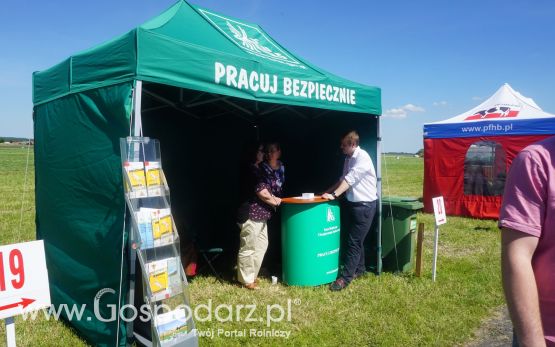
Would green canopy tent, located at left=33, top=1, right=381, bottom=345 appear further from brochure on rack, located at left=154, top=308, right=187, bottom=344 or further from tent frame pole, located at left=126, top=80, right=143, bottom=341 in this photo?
brochure on rack, located at left=154, top=308, right=187, bottom=344

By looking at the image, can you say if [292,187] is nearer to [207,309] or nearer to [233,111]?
[233,111]

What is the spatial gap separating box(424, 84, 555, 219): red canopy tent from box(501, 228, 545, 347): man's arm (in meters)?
8.81

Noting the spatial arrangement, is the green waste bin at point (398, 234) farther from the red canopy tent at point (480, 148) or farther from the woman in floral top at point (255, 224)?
the red canopy tent at point (480, 148)

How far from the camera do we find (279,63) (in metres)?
4.27

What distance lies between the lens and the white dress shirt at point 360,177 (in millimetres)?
4789

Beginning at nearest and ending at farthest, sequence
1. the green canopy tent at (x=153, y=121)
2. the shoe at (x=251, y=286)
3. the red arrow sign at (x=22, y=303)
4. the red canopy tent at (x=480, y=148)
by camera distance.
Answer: the red arrow sign at (x=22, y=303) < the green canopy tent at (x=153, y=121) < the shoe at (x=251, y=286) < the red canopy tent at (x=480, y=148)

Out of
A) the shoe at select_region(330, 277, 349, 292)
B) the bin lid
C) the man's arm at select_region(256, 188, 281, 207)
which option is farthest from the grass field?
the man's arm at select_region(256, 188, 281, 207)

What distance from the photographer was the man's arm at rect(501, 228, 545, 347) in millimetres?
1263

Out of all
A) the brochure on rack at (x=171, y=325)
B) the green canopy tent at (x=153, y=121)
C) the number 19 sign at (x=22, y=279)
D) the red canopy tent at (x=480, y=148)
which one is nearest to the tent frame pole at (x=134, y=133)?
the green canopy tent at (x=153, y=121)

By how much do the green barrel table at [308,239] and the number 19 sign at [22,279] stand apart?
8.45 ft

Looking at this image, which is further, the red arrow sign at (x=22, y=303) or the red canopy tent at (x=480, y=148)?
the red canopy tent at (x=480, y=148)

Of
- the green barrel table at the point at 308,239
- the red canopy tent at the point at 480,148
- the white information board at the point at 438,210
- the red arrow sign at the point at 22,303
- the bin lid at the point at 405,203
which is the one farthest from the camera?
the red canopy tent at the point at 480,148

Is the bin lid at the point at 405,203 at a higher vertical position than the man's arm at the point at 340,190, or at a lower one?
lower

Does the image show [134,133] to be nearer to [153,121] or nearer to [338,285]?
[153,121]
